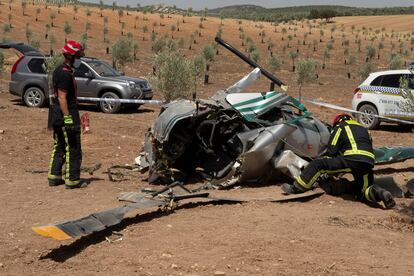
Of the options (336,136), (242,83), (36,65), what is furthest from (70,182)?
(36,65)

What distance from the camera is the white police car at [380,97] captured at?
15.0 meters

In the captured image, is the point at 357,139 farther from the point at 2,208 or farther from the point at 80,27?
the point at 80,27

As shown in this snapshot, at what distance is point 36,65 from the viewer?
17.8 m

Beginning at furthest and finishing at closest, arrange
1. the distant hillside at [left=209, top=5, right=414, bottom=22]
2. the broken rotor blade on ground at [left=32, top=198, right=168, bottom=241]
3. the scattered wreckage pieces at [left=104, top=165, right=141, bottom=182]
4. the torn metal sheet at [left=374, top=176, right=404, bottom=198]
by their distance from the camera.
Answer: the distant hillside at [left=209, top=5, right=414, bottom=22] → the scattered wreckage pieces at [left=104, top=165, right=141, bottom=182] → the torn metal sheet at [left=374, top=176, right=404, bottom=198] → the broken rotor blade on ground at [left=32, top=198, right=168, bottom=241]

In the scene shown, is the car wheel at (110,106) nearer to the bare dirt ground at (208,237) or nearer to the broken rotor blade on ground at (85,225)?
the bare dirt ground at (208,237)

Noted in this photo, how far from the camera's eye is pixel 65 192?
8.00 m

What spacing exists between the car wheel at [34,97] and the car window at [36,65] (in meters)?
0.55

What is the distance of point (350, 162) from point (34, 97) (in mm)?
12715

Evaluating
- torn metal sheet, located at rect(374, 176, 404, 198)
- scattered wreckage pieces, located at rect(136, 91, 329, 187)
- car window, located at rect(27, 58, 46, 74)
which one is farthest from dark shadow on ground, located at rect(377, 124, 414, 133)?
car window, located at rect(27, 58, 46, 74)

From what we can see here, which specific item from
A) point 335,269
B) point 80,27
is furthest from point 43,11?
point 335,269

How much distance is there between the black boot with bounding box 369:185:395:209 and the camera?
703cm

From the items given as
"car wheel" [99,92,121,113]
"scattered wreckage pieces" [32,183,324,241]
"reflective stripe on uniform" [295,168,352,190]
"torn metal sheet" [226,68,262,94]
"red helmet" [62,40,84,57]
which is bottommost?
"car wheel" [99,92,121,113]

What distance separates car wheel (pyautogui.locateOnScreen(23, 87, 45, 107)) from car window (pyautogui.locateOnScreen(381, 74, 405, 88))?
988 centimetres

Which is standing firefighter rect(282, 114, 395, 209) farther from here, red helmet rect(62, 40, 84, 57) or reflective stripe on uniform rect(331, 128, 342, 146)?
red helmet rect(62, 40, 84, 57)
